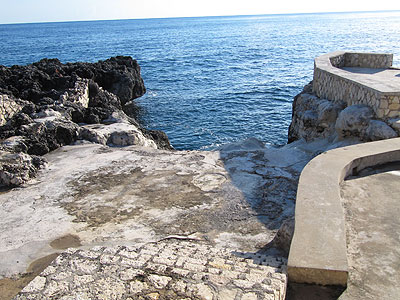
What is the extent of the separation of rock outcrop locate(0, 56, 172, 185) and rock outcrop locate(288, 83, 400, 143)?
533 centimetres

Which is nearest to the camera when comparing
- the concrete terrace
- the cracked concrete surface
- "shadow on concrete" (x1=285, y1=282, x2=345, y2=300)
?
"shadow on concrete" (x1=285, y1=282, x2=345, y2=300)

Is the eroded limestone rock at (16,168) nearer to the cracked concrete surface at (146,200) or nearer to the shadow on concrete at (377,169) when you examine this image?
the cracked concrete surface at (146,200)

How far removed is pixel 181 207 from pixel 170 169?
204 cm

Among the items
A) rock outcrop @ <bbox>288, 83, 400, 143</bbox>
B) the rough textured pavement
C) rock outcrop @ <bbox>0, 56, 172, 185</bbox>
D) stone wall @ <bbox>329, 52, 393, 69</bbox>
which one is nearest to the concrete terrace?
the rough textured pavement

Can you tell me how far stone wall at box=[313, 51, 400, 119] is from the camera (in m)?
8.55

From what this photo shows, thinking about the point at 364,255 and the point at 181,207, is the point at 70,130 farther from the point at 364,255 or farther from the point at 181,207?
the point at 364,255

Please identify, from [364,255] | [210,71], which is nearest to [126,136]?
[364,255]

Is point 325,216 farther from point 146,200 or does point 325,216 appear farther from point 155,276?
point 146,200

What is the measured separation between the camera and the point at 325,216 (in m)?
4.14

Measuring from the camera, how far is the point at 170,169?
30.1 feet

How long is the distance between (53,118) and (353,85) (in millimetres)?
9482

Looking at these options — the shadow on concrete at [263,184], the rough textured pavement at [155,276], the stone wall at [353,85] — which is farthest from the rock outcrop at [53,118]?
the stone wall at [353,85]

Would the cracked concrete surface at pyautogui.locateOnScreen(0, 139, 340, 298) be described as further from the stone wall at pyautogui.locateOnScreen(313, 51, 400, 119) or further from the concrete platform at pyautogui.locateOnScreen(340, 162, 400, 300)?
the stone wall at pyautogui.locateOnScreen(313, 51, 400, 119)

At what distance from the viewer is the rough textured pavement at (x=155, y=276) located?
11.0 feet
